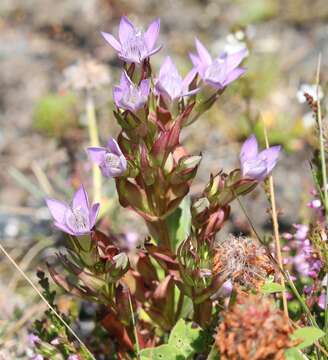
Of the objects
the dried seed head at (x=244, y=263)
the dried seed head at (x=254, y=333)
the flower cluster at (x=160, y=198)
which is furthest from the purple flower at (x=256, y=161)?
the dried seed head at (x=254, y=333)

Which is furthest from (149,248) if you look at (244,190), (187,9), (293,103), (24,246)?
(187,9)

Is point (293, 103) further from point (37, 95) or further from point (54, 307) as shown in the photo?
point (54, 307)

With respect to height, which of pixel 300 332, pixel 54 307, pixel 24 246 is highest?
pixel 300 332

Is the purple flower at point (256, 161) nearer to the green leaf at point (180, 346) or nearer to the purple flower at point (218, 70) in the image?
the purple flower at point (218, 70)

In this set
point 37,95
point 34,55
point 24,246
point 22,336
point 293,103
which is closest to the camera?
point 22,336

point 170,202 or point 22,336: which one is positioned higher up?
point 170,202

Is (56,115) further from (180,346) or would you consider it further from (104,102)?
(180,346)

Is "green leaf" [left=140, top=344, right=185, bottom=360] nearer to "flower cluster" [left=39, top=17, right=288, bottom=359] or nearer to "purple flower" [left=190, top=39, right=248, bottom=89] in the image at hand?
"flower cluster" [left=39, top=17, right=288, bottom=359]
